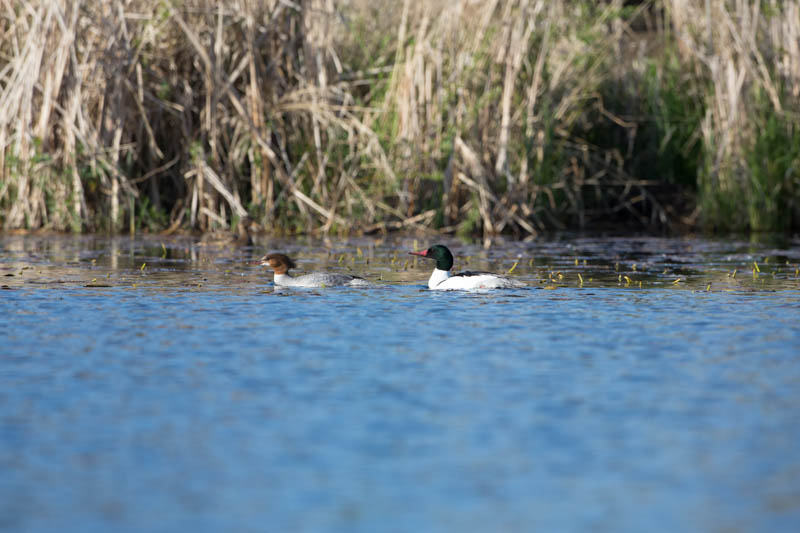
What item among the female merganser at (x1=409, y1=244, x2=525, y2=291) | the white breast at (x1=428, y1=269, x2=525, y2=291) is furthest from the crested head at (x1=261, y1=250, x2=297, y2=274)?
the white breast at (x1=428, y1=269, x2=525, y2=291)

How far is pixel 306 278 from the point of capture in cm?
1094

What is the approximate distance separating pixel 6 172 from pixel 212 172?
2850mm

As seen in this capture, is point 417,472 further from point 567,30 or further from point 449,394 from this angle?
point 567,30

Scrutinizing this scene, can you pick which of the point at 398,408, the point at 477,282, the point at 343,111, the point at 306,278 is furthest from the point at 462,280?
the point at 343,111

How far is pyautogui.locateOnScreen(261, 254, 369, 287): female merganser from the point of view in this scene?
10.7 m

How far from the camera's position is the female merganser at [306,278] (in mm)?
10719

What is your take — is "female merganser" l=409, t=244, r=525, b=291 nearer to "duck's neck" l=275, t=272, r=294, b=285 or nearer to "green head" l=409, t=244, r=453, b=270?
"green head" l=409, t=244, r=453, b=270

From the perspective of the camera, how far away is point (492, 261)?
13367mm

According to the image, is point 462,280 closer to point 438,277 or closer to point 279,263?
point 438,277

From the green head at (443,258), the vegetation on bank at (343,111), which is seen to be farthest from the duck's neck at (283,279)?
the vegetation on bank at (343,111)

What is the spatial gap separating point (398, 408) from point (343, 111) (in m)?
10.7

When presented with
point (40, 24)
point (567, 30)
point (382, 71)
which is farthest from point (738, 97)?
point (40, 24)

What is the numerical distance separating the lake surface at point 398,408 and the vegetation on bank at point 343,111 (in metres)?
5.46

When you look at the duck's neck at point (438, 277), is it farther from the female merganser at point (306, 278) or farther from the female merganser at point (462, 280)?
the female merganser at point (306, 278)
